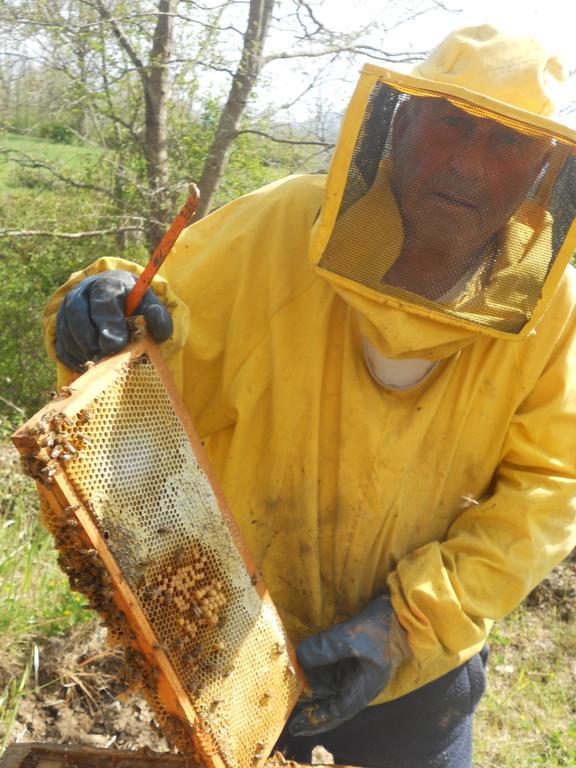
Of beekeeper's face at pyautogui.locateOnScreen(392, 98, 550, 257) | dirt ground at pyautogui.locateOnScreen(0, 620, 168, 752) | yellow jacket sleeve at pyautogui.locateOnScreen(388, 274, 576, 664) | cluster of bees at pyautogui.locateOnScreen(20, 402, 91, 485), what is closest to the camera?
cluster of bees at pyautogui.locateOnScreen(20, 402, 91, 485)

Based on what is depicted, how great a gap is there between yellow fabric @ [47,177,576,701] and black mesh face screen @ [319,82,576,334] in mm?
202

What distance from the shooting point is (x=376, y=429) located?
2.13 metres

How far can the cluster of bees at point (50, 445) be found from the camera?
1457 mm

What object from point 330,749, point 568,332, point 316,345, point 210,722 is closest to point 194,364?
point 316,345

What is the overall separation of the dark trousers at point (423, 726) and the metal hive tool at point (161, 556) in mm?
657

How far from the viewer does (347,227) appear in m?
1.93

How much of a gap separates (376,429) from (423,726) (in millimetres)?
1130

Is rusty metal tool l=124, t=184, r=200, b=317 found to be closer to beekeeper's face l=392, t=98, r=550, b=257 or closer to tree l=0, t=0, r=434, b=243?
beekeeper's face l=392, t=98, r=550, b=257

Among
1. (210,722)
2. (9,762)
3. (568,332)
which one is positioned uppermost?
(568,332)

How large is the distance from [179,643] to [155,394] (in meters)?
0.61

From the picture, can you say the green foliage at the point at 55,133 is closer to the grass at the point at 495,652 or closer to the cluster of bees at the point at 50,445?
the grass at the point at 495,652

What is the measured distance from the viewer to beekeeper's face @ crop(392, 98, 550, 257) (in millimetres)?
1842

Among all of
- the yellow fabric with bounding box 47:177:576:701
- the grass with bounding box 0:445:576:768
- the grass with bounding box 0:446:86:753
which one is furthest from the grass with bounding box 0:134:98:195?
the yellow fabric with bounding box 47:177:576:701

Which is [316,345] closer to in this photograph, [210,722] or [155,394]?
[155,394]
